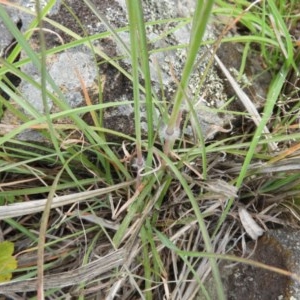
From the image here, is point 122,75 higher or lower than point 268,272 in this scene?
higher

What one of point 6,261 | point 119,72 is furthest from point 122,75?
point 6,261

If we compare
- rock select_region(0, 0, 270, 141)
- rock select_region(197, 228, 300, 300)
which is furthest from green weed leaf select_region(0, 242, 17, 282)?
rock select_region(197, 228, 300, 300)

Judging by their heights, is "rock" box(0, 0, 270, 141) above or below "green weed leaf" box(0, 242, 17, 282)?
above

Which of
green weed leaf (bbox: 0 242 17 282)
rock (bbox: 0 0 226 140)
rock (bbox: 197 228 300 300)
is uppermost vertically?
rock (bbox: 0 0 226 140)

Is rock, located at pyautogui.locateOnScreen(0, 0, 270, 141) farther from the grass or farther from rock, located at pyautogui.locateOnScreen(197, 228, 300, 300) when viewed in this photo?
rock, located at pyautogui.locateOnScreen(197, 228, 300, 300)

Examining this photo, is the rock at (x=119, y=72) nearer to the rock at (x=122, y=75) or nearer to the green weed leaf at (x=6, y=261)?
the rock at (x=122, y=75)

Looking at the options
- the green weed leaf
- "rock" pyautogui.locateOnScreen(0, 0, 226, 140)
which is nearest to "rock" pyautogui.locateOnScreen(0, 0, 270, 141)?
"rock" pyautogui.locateOnScreen(0, 0, 226, 140)

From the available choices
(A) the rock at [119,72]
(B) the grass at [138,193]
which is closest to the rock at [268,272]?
(B) the grass at [138,193]

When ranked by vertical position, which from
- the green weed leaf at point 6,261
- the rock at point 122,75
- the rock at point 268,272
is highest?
the rock at point 122,75

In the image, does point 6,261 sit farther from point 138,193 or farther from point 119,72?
point 119,72

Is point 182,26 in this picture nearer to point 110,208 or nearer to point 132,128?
point 132,128

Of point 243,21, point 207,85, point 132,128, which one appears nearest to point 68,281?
point 132,128
